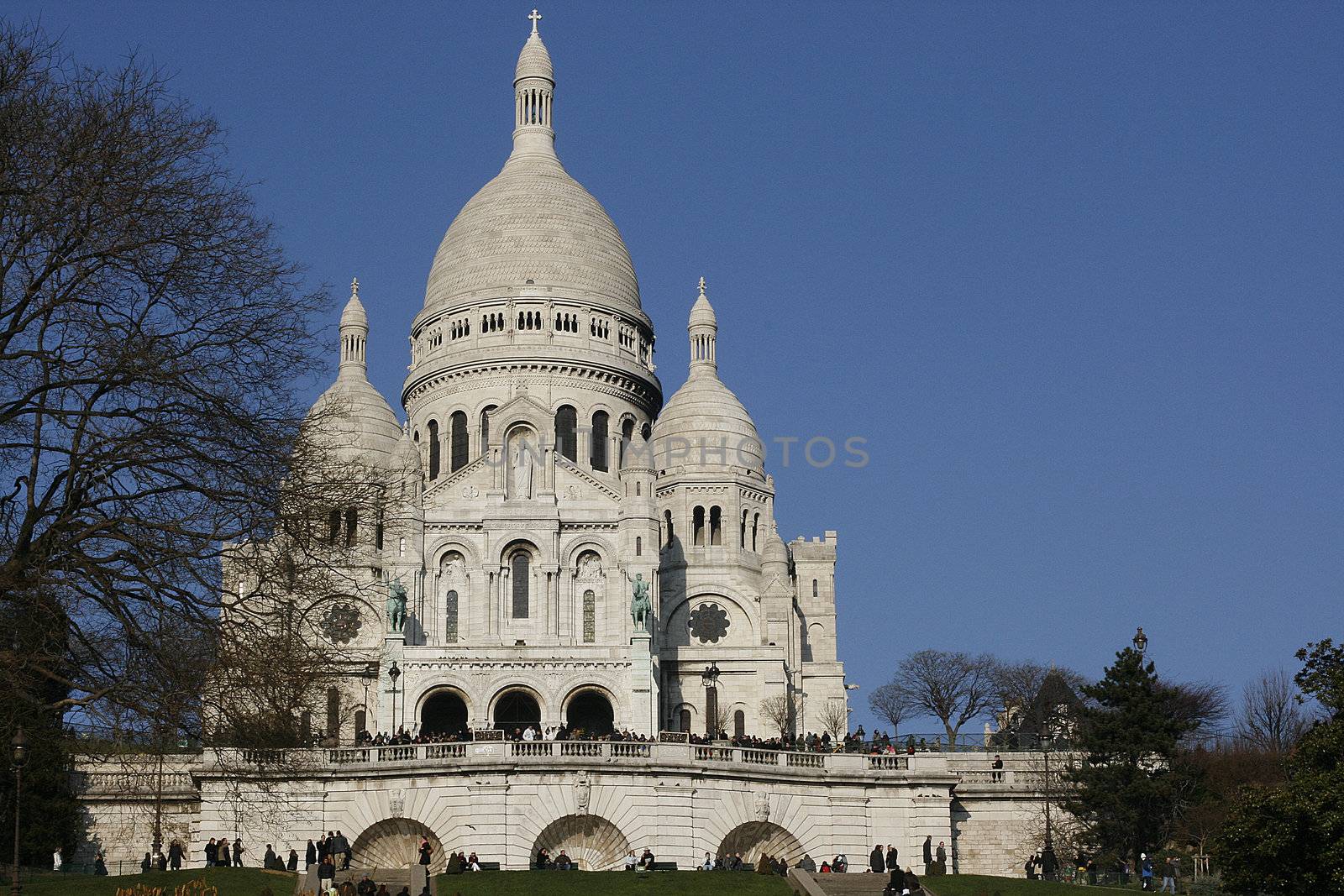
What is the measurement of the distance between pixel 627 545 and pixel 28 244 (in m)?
63.0

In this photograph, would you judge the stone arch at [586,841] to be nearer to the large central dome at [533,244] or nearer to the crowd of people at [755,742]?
the crowd of people at [755,742]

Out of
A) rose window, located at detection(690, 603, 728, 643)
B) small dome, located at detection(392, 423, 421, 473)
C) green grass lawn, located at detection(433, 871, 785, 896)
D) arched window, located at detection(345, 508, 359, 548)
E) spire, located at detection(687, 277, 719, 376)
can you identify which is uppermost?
spire, located at detection(687, 277, 719, 376)

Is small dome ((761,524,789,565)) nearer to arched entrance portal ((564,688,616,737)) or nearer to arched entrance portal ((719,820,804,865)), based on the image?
arched entrance portal ((564,688,616,737))

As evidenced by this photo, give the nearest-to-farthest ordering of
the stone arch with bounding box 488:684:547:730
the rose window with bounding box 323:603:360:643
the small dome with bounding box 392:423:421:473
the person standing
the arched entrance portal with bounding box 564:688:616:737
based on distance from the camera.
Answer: the rose window with bounding box 323:603:360:643
the person standing
the stone arch with bounding box 488:684:547:730
the arched entrance portal with bounding box 564:688:616:737
the small dome with bounding box 392:423:421:473

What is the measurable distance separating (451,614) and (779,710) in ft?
50.0

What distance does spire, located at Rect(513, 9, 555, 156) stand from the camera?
10994 centimetres

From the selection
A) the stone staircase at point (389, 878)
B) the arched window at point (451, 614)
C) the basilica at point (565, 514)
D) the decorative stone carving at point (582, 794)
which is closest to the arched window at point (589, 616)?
the basilica at point (565, 514)

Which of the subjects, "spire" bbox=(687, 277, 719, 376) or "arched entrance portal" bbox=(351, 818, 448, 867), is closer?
"arched entrance portal" bbox=(351, 818, 448, 867)

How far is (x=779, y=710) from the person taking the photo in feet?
273

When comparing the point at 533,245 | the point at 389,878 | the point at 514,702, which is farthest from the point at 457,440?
the point at 389,878

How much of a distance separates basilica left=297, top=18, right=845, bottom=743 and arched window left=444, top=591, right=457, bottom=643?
15cm

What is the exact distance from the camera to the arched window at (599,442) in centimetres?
9656

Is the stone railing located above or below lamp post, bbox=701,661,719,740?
below

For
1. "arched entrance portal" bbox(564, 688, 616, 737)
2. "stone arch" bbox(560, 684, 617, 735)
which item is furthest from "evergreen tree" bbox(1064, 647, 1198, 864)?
"arched entrance portal" bbox(564, 688, 616, 737)
